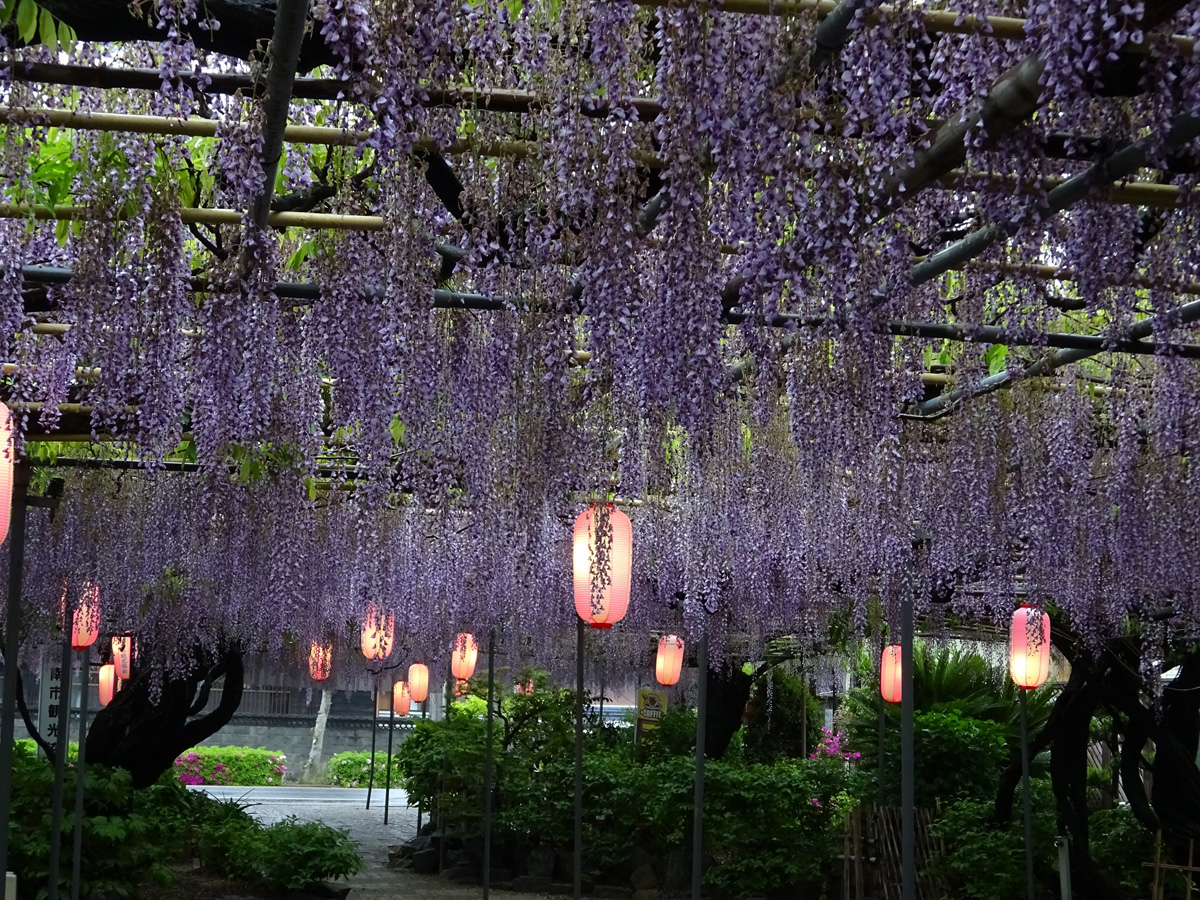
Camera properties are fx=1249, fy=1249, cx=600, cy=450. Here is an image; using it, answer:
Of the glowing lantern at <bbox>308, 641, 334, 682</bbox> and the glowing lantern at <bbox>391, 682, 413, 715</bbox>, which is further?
the glowing lantern at <bbox>391, 682, 413, 715</bbox>

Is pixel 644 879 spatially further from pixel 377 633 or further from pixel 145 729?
pixel 145 729

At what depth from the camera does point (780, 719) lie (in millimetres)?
14555

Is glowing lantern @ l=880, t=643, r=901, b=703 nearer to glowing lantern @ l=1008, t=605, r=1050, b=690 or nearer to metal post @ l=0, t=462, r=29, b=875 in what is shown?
glowing lantern @ l=1008, t=605, r=1050, b=690

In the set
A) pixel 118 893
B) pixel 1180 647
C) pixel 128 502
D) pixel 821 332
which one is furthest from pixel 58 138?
pixel 1180 647

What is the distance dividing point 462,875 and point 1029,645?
5335mm

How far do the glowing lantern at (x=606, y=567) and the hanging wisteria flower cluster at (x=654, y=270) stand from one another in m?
0.09

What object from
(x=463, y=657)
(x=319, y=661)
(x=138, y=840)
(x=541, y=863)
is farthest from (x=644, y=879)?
(x=319, y=661)

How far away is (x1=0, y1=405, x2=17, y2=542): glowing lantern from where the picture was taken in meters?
3.71

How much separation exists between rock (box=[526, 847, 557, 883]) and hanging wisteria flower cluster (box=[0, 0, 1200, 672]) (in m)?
4.21

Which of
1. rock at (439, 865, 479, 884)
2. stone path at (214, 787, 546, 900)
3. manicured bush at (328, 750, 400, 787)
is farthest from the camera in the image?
manicured bush at (328, 750, 400, 787)

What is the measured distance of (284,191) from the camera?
13.0 ft

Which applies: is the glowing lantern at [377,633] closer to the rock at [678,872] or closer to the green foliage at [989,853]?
the rock at [678,872]

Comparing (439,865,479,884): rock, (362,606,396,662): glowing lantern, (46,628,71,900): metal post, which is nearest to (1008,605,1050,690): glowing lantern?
(362,606,396,662): glowing lantern

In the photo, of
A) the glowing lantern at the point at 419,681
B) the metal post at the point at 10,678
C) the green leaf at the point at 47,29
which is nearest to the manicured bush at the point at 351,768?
the glowing lantern at the point at 419,681
